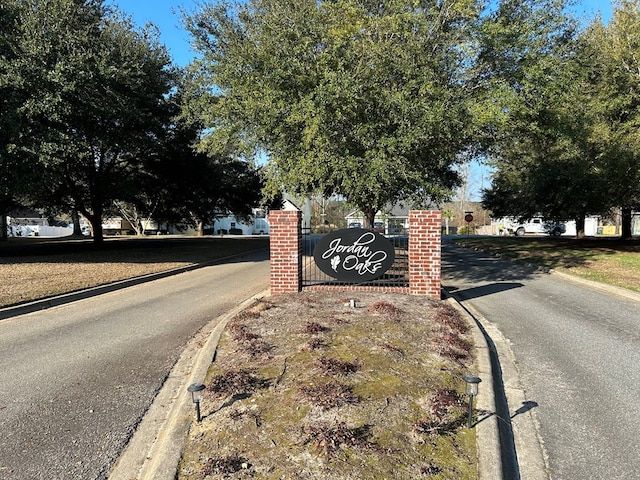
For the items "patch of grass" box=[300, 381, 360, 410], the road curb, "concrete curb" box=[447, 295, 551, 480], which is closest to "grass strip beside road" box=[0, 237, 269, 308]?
"patch of grass" box=[300, 381, 360, 410]

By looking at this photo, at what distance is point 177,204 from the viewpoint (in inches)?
1036

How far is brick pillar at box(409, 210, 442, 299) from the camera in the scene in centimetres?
905

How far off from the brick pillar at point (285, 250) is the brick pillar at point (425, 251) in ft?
7.57

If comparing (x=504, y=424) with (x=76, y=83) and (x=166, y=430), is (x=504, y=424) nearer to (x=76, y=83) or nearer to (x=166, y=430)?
(x=166, y=430)

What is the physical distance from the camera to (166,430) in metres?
3.79

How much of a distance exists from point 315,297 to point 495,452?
19.0 ft

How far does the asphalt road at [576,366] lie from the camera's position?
362 cm

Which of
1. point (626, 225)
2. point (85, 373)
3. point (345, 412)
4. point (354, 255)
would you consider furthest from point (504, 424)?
point (626, 225)

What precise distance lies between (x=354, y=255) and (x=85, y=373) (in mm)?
5579

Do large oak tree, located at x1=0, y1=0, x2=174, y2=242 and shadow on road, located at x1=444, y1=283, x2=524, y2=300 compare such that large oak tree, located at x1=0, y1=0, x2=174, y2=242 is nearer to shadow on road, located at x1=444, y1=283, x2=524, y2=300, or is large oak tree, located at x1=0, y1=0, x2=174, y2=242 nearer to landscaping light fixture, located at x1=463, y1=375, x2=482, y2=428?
shadow on road, located at x1=444, y1=283, x2=524, y2=300

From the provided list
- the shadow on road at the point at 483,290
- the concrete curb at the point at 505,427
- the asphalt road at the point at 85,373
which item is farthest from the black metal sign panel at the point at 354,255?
the concrete curb at the point at 505,427

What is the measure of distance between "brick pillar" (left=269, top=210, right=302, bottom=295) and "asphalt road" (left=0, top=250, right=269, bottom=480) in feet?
3.73

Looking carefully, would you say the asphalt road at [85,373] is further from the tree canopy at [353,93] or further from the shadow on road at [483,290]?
the shadow on road at [483,290]

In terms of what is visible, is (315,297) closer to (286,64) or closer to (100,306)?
(100,306)
